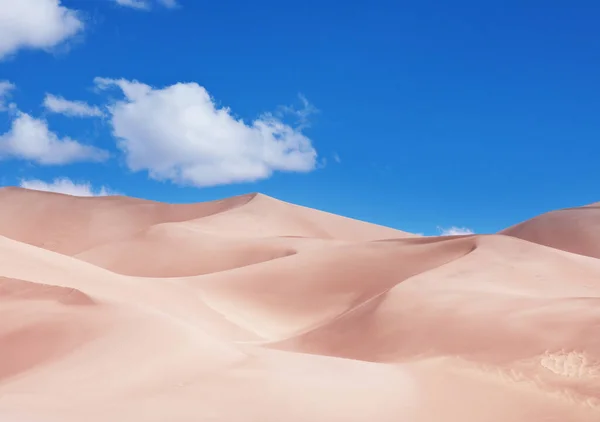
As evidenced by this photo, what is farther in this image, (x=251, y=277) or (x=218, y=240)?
(x=218, y=240)

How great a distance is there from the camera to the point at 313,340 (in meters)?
16.4

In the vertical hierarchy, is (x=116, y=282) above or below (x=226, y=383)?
above

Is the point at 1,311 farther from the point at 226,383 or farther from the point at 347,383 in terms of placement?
the point at 347,383

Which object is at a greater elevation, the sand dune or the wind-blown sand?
the sand dune

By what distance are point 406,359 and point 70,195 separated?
60.4 m

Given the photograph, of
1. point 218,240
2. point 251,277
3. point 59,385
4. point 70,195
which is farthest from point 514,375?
point 70,195

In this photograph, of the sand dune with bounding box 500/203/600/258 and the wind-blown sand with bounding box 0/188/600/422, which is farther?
the sand dune with bounding box 500/203/600/258

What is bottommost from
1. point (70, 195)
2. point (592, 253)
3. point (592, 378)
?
point (592, 378)

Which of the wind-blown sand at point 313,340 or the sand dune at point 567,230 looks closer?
the wind-blown sand at point 313,340

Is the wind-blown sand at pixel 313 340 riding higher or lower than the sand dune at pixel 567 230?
lower

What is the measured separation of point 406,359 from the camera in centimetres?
Result: 1281

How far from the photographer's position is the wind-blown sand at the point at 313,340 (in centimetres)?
801

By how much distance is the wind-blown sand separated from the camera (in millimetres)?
8008

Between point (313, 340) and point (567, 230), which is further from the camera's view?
point (567, 230)
